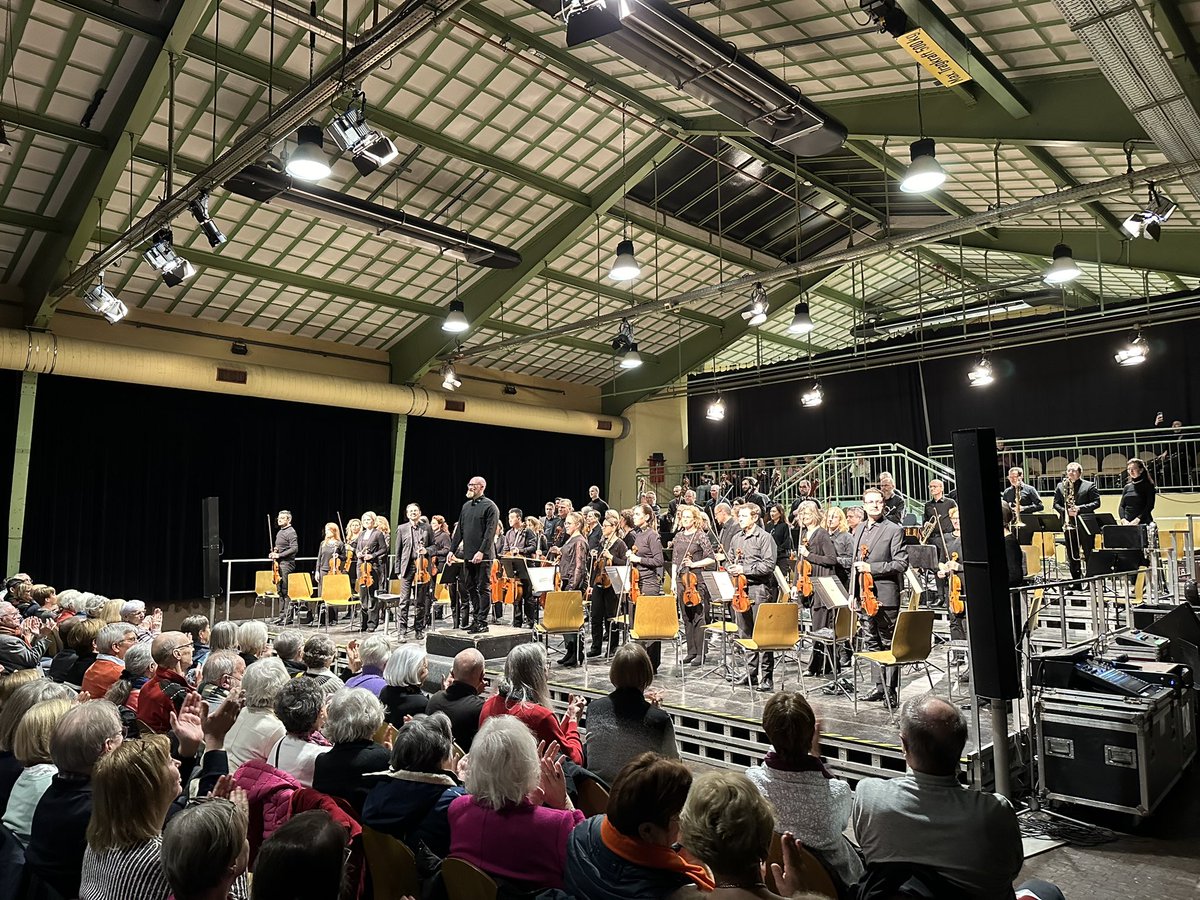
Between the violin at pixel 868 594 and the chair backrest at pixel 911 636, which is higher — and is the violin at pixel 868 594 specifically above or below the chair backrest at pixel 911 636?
above

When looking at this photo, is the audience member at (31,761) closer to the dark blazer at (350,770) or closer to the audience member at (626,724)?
the dark blazer at (350,770)

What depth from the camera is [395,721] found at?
3824 millimetres

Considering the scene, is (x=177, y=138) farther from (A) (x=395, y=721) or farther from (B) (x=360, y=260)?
(A) (x=395, y=721)

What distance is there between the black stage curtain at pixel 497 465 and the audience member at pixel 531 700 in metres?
13.4

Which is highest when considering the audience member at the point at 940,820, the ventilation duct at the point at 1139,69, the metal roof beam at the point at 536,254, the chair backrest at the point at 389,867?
the metal roof beam at the point at 536,254

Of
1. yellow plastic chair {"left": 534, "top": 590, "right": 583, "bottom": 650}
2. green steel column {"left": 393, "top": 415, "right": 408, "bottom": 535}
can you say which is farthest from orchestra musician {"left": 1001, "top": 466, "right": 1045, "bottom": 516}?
green steel column {"left": 393, "top": 415, "right": 408, "bottom": 535}

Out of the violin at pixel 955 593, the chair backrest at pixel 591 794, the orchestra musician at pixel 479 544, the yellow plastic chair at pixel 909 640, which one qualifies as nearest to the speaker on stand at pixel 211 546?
the orchestra musician at pixel 479 544

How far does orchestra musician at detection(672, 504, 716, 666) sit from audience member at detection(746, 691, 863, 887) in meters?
4.81

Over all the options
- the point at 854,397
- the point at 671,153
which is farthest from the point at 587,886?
the point at 854,397

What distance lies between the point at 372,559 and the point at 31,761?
8173 mm

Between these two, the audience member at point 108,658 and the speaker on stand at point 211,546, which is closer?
the audience member at point 108,658

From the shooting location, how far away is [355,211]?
9.63m

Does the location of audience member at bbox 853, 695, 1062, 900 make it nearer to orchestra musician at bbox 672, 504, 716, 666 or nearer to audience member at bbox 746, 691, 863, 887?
audience member at bbox 746, 691, 863, 887

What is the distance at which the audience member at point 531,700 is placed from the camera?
137 inches
